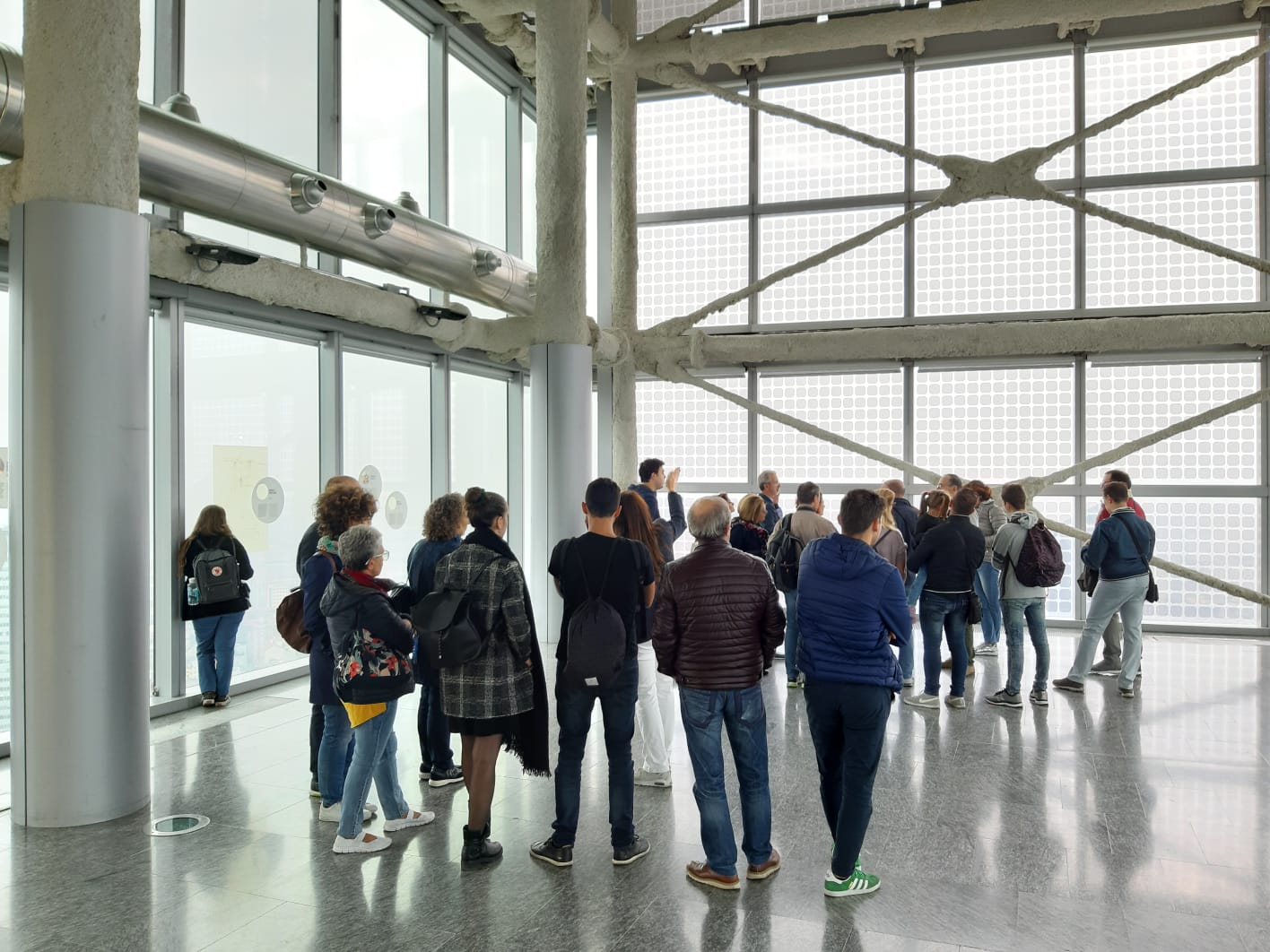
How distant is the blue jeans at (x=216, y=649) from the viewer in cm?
670

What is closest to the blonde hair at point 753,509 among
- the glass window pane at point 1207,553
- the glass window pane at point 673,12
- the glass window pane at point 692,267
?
the glass window pane at point 692,267

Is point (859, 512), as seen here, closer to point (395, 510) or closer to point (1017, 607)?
point (1017, 607)

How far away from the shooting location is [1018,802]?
190 inches

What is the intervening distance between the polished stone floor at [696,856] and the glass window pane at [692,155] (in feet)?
26.5

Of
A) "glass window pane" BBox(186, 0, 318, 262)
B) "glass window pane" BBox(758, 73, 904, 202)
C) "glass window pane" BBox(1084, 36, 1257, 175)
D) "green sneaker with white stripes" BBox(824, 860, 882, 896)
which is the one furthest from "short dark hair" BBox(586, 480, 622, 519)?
"glass window pane" BBox(1084, 36, 1257, 175)

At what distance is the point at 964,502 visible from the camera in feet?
22.1

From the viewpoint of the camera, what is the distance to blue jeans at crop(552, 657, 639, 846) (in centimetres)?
397

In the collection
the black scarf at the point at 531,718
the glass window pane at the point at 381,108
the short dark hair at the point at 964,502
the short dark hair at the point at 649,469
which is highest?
the glass window pane at the point at 381,108

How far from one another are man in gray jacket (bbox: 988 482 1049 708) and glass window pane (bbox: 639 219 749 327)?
18.2 ft

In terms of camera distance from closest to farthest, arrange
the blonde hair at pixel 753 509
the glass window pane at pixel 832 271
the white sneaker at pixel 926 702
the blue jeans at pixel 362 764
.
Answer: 1. the blue jeans at pixel 362 764
2. the white sneaker at pixel 926 702
3. the blonde hair at pixel 753 509
4. the glass window pane at pixel 832 271

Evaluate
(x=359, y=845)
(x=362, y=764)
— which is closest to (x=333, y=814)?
(x=359, y=845)

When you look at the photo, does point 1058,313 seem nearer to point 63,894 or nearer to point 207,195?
point 207,195

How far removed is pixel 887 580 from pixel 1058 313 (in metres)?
8.61

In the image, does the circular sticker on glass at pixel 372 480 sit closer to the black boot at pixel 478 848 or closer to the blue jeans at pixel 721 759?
the black boot at pixel 478 848
